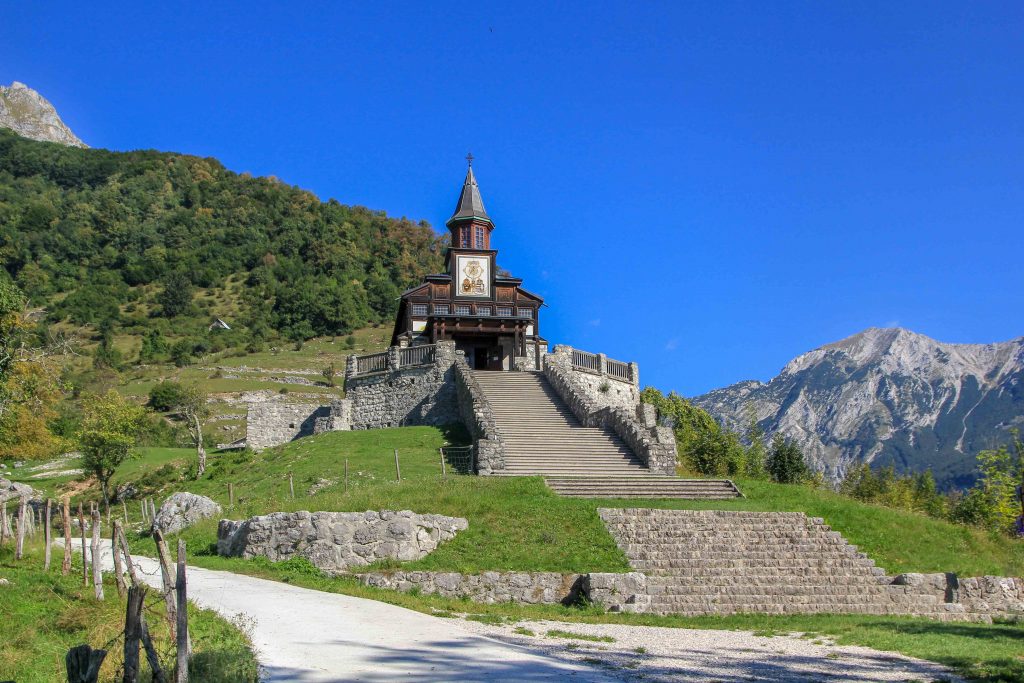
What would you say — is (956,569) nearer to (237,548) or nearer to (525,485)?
(525,485)

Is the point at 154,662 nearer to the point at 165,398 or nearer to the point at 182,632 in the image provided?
the point at 182,632

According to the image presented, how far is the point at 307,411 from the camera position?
4284 cm

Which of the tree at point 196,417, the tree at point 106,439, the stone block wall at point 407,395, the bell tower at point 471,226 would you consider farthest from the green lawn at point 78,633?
the bell tower at point 471,226

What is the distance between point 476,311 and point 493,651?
35303 mm

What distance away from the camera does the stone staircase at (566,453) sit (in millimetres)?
25875

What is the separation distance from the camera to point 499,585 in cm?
1803

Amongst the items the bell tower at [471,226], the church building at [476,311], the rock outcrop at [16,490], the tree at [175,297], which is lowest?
the rock outcrop at [16,490]

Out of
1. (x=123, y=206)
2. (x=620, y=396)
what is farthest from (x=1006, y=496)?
(x=123, y=206)

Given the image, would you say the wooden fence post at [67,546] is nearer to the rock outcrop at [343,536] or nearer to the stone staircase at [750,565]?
the rock outcrop at [343,536]

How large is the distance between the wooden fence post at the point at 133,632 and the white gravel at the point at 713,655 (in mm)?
5574

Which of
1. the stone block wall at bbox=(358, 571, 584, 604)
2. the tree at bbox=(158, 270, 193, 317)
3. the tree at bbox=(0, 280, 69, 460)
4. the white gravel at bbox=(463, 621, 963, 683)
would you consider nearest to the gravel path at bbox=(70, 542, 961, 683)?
the white gravel at bbox=(463, 621, 963, 683)

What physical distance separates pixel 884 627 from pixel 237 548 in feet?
A: 46.6

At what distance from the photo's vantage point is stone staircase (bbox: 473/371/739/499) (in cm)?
2588

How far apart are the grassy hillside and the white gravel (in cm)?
427
